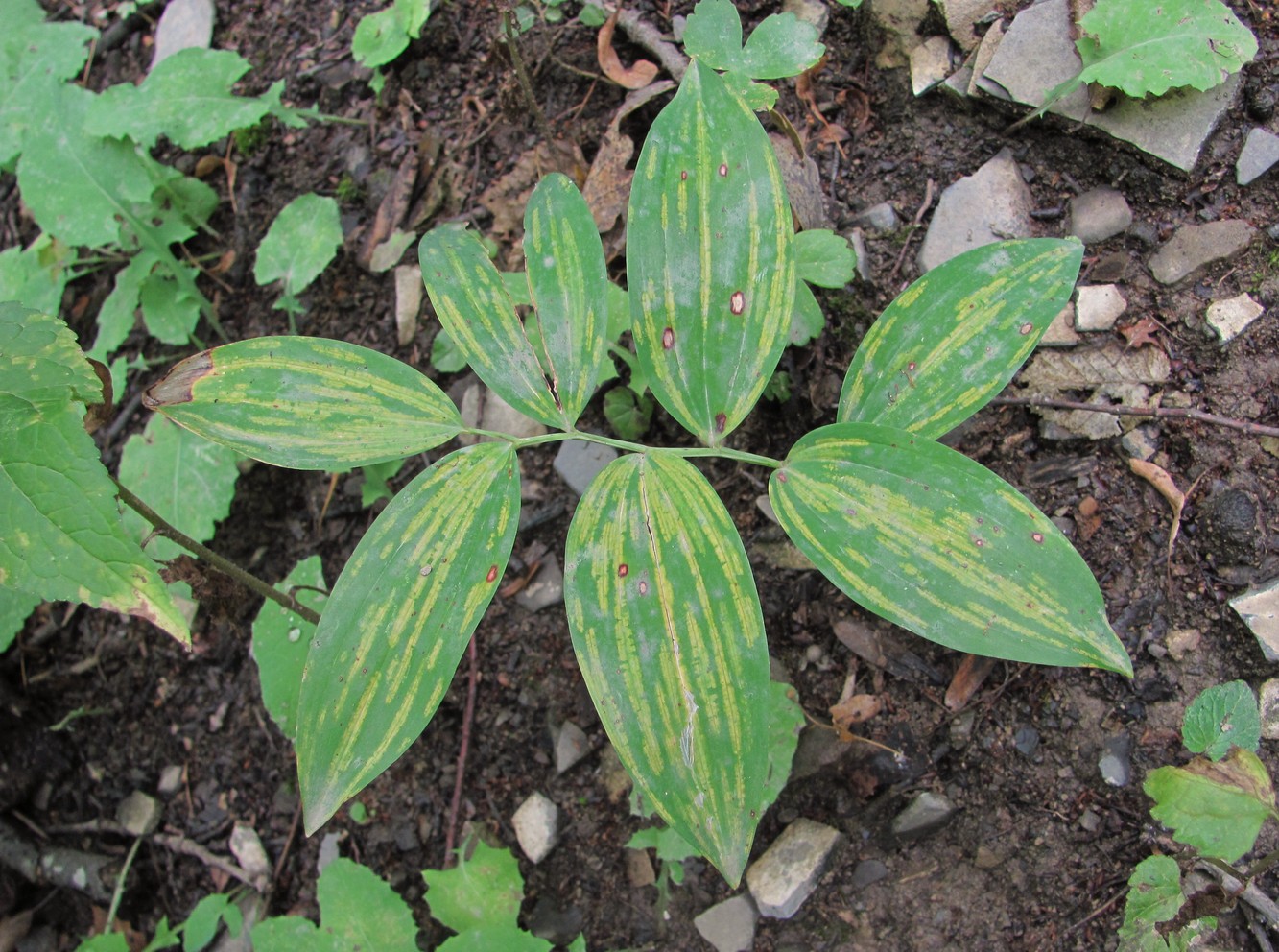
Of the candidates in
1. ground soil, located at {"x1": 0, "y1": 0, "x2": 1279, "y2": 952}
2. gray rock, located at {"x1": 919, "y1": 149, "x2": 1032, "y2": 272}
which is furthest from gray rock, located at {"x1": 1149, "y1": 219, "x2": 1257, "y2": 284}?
gray rock, located at {"x1": 919, "y1": 149, "x2": 1032, "y2": 272}

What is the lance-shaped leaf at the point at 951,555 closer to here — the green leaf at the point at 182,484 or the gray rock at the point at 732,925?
the gray rock at the point at 732,925

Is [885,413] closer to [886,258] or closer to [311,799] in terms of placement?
[886,258]

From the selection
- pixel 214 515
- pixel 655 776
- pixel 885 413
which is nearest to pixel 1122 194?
pixel 885 413

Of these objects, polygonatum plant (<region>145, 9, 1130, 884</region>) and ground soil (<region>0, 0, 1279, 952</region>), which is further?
ground soil (<region>0, 0, 1279, 952</region>)

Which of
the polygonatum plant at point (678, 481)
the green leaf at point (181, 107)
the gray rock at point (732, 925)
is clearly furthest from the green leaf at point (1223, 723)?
the green leaf at point (181, 107)

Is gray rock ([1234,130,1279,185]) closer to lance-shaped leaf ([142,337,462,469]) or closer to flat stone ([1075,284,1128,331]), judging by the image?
flat stone ([1075,284,1128,331])

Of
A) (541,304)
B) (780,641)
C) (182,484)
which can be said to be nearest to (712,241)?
(541,304)

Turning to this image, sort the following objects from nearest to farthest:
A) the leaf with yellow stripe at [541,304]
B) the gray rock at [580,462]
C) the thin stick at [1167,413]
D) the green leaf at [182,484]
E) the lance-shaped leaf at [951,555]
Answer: the lance-shaped leaf at [951,555] < the leaf with yellow stripe at [541,304] < the thin stick at [1167,413] < the gray rock at [580,462] < the green leaf at [182,484]
